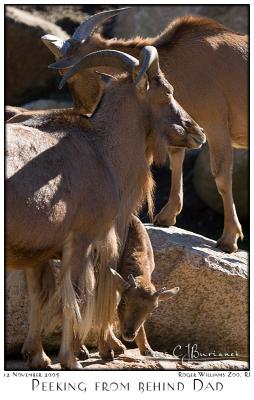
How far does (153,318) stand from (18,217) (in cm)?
279

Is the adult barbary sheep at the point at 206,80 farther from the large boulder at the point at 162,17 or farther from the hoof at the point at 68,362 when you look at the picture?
the large boulder at the point at 162,17

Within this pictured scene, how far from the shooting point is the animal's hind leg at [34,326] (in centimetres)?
814

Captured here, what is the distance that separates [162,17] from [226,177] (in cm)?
800

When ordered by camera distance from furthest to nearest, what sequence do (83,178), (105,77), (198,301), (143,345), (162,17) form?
(162,17) → (198,301) → (105,77) → (143,345) → (83,178)

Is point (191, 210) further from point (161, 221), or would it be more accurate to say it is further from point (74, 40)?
point (74, 40)

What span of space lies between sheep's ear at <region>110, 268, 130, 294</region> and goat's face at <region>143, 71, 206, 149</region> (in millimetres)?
1282

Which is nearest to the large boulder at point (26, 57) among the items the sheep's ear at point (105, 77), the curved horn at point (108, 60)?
the sheep's ear at point (105, 77)

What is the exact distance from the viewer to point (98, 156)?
8117 mm

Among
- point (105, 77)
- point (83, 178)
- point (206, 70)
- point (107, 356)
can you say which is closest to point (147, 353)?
point (107, 356)

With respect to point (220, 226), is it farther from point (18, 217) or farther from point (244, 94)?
point (18, 217)

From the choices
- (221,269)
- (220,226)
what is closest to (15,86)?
(220,226)

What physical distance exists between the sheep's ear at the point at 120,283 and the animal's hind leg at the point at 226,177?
97.5 inches

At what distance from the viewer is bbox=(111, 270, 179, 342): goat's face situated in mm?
8180

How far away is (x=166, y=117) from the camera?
336 inches
